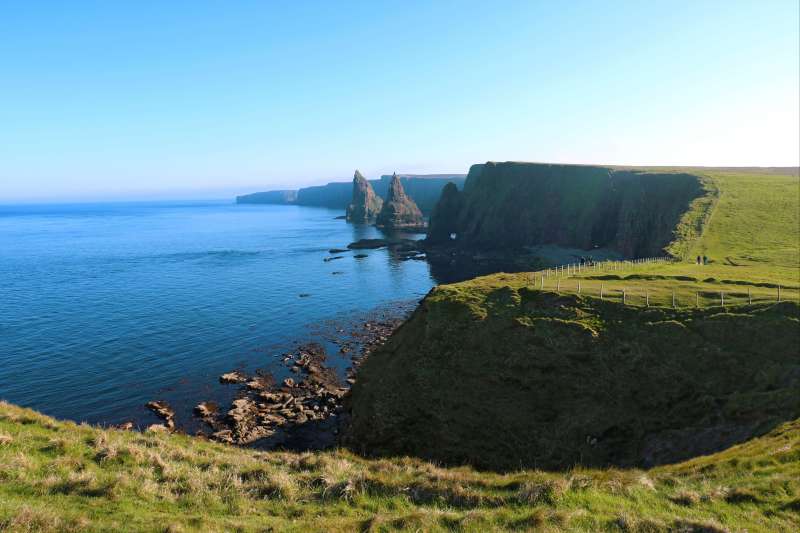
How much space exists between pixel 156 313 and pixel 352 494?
6317 cm

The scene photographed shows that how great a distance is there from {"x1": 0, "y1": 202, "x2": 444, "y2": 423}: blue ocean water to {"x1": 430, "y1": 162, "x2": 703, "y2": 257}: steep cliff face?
1280 inches

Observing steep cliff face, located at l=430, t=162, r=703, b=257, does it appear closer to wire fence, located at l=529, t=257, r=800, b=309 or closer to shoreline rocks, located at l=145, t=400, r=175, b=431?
wire fence, located at l=529, t=257, r=800, b=309

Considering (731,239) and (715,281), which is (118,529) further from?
(731,239)

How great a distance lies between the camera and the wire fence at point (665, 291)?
36156 mm

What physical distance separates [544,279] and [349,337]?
26.3 metres

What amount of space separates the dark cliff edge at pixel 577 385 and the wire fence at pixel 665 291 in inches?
60.2

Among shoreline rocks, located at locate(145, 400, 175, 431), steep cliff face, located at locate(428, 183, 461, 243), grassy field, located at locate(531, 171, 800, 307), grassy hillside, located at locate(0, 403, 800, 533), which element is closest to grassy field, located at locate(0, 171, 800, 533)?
grassy hillside, located at locate(0, 403, 800, 533)

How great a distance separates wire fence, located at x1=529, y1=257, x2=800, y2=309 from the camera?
3616cm

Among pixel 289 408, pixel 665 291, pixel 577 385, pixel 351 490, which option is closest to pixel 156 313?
pixel 289 408

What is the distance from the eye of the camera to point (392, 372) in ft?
124

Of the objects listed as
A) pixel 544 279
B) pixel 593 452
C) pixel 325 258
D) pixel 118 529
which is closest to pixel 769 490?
pixel 593 452

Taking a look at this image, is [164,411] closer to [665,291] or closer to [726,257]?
[665,291]

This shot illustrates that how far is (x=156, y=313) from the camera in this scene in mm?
68750

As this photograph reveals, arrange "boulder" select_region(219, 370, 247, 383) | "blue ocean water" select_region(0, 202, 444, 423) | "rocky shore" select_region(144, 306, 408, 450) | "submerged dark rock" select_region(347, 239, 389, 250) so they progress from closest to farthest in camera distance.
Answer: "rocky shore" select_region(144, 306, 408, 450), "blue ocean water" select_region(0, 202, 444, 423), "boulder" select_region(219, 370, 247, 383), "submerged dark rock" select_region(347, 239, 389, 250)
